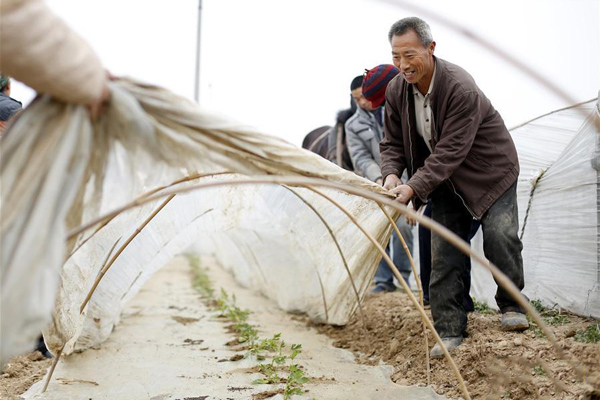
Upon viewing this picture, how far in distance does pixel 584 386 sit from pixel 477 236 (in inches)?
119

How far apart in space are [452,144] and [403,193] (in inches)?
16.1

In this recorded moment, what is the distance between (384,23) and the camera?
8641mm

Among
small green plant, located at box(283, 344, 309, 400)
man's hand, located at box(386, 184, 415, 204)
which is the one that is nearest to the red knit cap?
man's hand, located at box(386, 184, 415, 204)

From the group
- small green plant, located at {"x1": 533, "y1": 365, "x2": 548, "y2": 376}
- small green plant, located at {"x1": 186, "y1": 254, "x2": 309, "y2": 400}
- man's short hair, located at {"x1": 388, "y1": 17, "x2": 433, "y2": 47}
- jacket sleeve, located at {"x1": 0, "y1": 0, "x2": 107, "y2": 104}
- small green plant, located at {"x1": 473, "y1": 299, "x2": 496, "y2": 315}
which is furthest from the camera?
small green plant, located at {"x1": 473, "y1": 299, "x2": 496, "y2": 315}

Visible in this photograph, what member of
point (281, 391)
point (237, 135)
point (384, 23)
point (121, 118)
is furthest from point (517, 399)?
point (384, 23)

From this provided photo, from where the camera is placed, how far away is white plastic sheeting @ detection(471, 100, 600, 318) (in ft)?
13.2

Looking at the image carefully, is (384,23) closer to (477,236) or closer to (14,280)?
(477,236)

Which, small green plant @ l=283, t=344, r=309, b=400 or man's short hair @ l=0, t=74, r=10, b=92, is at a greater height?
Answer: man's short hair @ l=0, t=74, r=10, b=92

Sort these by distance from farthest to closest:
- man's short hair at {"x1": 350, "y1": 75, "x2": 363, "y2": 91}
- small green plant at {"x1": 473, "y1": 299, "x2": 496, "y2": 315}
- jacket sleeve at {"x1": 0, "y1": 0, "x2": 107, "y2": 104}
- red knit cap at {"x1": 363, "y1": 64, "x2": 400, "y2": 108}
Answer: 1. man's short hair at {"x1": 350, "y1": 75, "x2": 363, "y2": 91}
2. red knit cap at {"x1": 363, "y1": 64, "x2": 400, "y2": 108}
3. small green plant at {"x1": 473, "y1": 299, "x2": 496, "y2": 315}
4. jacket sleeve at {"x1": 0, "y1": 0, "x2": 107, "y2": 104}

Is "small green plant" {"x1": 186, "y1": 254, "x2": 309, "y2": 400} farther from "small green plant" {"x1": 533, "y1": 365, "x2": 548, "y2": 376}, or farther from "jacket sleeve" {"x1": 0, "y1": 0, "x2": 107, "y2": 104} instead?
"jacket sleeve" {"x1": 0, "y1": 0, "x2": 107, "y2": 104}

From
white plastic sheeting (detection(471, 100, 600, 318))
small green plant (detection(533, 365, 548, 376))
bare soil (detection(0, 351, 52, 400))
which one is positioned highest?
white plastic sheeting (detection(471, 100, 600, 318))

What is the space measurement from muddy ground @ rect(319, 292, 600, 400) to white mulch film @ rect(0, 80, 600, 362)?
44cm

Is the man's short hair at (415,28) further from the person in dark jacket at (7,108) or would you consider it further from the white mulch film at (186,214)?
the person in dark jacket at (7,108)

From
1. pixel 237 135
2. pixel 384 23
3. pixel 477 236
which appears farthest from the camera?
pixel 384 23
